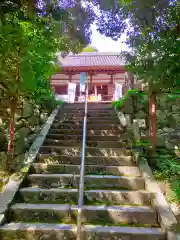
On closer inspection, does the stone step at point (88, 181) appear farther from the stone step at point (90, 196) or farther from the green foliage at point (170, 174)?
the green foliage at point (170, 174)

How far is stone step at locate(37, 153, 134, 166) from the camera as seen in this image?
16.2 ft

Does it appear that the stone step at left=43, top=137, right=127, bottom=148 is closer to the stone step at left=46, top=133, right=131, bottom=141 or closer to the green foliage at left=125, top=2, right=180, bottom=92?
the stone step at left=46, top=133, right=131, bottom=141

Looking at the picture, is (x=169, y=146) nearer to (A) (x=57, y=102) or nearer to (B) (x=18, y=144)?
(B) (x=18, y=144)

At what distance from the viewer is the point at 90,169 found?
464cm

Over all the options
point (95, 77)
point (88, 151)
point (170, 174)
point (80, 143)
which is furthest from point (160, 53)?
point (95, 77)

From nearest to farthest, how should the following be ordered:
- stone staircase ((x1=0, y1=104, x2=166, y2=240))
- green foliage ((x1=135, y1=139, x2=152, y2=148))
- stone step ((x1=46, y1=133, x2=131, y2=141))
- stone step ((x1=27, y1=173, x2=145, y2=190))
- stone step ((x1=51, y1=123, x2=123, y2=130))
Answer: stone staircase ((x1=0, y1=104, x2=166, y2=240))
stone step ((x1=27, y1=173, x2=145, y2=190))
green foliage ((x1=135, y1=139, x2=152, y2=148))
stone step ((x1=46, y1=133, x2=131, y2=141))
stone step ((x1=51, y1=123, x2=123, y2=130))

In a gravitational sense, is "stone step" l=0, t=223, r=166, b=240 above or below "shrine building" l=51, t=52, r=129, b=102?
below

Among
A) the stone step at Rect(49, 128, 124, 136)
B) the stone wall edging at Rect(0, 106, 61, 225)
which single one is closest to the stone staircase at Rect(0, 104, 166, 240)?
the stone wall edging at Rect(0, 106, 61, 225)

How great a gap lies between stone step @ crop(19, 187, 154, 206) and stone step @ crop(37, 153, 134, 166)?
1121mm

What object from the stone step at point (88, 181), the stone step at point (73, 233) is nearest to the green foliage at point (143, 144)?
the stone step at point (88, 181)

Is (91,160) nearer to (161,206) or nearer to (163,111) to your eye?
(161,206)

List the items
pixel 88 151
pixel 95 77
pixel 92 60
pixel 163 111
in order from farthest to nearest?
1. pixel 92 60
2. pixel 95 77
3. pixel 163 111
4. pixel 88 151

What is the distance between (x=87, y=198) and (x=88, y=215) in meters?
0.43

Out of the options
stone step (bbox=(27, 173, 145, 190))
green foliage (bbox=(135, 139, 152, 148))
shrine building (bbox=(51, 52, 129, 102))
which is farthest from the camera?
shrine building (bbox=(51, 52, 129, 102))
